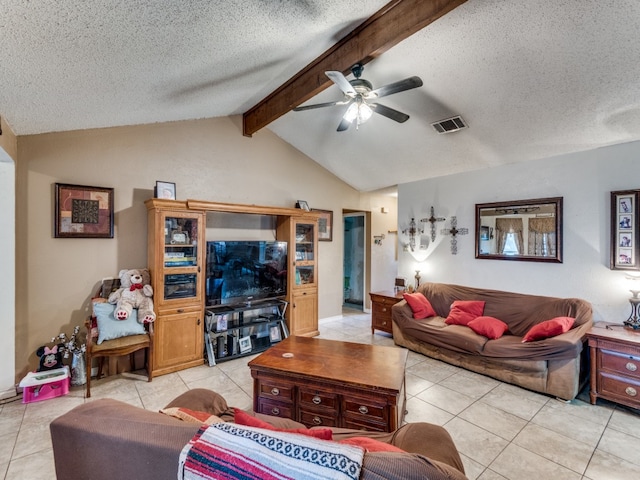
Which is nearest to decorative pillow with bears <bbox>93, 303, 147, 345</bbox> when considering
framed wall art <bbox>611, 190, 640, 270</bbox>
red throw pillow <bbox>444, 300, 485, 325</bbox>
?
red throw pillow <bbox>444, 300, 485, 325</bbox>

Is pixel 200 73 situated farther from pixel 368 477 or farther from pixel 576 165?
pixel 576 165

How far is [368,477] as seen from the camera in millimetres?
732

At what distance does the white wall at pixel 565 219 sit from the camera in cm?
320

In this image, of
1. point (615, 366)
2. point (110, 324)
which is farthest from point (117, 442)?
point (615, 366)

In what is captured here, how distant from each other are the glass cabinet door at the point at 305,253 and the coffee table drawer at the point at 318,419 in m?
2.43

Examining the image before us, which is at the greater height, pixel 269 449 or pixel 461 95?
pixel 461 95

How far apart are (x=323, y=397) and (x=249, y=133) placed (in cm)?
363

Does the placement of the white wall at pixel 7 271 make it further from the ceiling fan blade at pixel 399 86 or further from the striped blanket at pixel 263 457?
the ceiling fan blade at pixel 399 86

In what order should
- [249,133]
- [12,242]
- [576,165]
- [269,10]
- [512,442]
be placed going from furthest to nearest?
[249,133] < [576,165] < [12,242] < [512,442] < [269,10]

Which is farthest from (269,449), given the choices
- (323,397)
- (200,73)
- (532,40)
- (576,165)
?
(576,165)

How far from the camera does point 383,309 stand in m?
4.74

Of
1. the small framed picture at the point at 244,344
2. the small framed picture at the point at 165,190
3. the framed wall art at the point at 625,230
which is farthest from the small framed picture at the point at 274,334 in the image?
the framed wall art at the point at 625,230

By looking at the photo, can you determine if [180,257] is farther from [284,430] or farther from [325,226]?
[284,430]

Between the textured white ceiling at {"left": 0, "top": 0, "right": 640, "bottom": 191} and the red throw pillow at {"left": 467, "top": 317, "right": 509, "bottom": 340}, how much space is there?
205 centimetres
